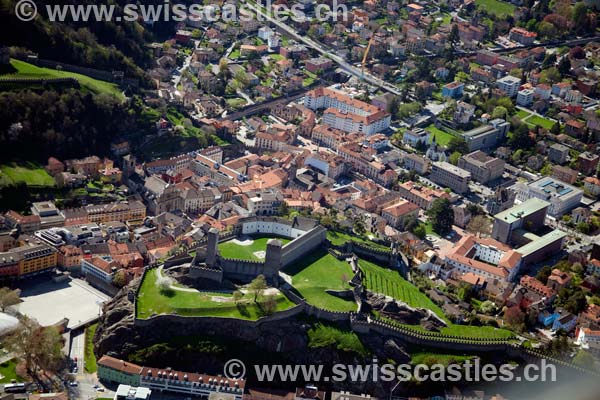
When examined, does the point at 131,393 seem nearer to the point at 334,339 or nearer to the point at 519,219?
the point at 334,339

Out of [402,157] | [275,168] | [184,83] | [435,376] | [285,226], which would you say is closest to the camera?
[435,376]

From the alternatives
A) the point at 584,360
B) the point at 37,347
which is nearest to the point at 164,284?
Answer: the point at 37,347

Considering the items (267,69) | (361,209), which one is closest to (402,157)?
(361,209)

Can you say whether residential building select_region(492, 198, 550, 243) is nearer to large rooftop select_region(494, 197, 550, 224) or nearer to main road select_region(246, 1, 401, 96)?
large rooftop select_region(494, 197, 550, 224)

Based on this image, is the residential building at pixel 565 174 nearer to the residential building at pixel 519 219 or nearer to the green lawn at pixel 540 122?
→ the residential building at pixel 519 219

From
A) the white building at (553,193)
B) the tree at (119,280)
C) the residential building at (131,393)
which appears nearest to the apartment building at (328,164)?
the white building at (553,193)

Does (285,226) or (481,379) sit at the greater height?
(285,226)

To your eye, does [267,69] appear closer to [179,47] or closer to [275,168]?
[179,47]
